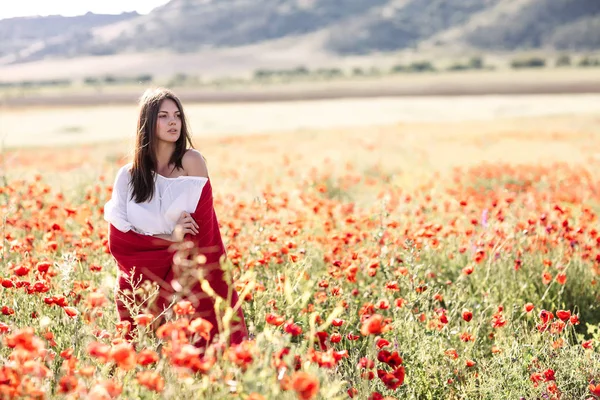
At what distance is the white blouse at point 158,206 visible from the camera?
341cm

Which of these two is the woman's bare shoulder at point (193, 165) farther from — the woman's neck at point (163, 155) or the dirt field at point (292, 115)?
the dirt field at point (292, 115)

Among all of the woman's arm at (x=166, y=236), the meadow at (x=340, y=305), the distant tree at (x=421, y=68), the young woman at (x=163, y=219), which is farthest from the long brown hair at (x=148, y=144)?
the distant tree at (x=421, y=68)

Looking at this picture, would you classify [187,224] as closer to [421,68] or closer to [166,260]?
[166,260]

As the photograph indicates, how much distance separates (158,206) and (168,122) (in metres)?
0.46

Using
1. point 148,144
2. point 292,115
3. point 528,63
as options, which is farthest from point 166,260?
point 528,63

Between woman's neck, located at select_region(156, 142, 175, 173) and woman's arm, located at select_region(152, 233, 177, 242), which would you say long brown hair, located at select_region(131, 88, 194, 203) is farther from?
woman's arm, located at select_region(152, 233, 177, 242)

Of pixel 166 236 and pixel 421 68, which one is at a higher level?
pixel 166 236

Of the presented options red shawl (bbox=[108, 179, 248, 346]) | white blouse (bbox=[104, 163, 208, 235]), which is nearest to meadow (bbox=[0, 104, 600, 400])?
red shawl (bbox=[108, 179, 248, 346])

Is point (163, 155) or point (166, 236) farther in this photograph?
point (163, 155)

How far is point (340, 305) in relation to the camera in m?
2.30

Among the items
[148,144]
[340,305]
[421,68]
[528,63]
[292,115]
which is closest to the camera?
[340,305]

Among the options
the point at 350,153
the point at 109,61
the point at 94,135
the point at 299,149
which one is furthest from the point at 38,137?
the point at 109,61

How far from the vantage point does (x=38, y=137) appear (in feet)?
84.8

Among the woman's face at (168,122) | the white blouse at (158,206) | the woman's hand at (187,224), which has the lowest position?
the woman's hand at (187,224)
